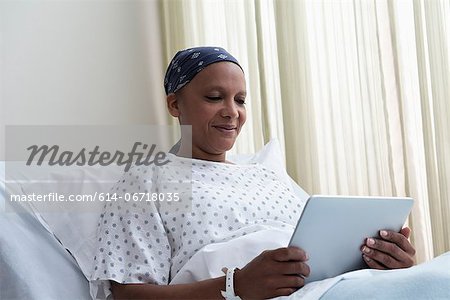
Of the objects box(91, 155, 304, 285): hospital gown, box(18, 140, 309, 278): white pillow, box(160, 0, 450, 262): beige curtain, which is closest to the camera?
box(91, 155, 304, 285): hospital gown

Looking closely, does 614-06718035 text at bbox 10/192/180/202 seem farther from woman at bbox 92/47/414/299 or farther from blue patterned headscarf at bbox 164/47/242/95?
blue patterned headscarf at bbox 164/47/242/95

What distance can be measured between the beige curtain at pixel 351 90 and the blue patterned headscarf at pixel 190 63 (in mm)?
761

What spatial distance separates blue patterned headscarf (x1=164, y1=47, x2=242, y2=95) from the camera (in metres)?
1.61

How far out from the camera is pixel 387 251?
1.29 metres

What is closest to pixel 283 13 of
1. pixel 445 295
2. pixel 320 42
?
pixel 320 42

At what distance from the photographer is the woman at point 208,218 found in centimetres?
120

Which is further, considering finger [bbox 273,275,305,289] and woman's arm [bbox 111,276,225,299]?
woman's arm [bbox 111,276,225,299]

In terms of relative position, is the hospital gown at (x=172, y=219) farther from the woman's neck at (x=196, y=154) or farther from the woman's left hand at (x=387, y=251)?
the woman's left hand at (x=387, y=251)

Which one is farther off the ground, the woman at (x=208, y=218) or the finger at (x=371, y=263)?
the woman at (x=208, y=218)

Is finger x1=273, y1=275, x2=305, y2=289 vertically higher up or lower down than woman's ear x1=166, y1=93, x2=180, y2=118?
lower down

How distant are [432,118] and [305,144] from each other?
0.46m

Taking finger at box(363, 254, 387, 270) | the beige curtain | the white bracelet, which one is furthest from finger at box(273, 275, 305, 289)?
the beige curtain

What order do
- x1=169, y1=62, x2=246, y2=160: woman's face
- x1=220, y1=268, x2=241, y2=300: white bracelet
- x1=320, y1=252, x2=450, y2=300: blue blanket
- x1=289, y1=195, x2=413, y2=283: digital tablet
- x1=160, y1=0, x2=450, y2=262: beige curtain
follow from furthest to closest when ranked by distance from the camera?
1. x1=160, y1=0, x2=450, y2=262: beige curtain
2. x1=169, y1=62, x2=246, y2=160: woman's face
3. x1=220, y1=268, x2=241, y2=300: white bracelet
4. x1=289, y1=195, x2=413, y2=283: digital tablet
5. x1=320, y1=252, x2=450, y2=300: blue blanket

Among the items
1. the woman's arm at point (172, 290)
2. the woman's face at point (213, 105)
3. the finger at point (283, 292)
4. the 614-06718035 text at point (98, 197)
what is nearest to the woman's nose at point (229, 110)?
the woman's face at point (213, 105)
